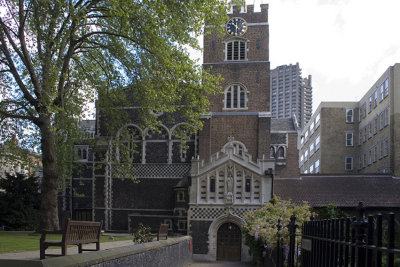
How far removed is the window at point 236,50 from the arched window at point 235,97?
99.0 inches

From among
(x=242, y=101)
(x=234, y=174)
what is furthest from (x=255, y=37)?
(x=234, y=174)

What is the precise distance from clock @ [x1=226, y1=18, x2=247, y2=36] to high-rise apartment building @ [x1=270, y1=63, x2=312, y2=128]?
396 ft

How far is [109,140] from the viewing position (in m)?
25.8

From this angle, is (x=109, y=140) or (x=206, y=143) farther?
(x=206, y=143)

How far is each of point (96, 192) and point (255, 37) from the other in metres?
18.5

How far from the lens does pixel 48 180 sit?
21625 millimetres

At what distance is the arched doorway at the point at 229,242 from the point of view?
111 ft

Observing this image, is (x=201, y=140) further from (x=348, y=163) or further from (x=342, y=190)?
(x=348, y=163)

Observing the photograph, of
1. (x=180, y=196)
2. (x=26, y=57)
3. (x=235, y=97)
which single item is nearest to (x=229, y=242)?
(x=180, y=196)

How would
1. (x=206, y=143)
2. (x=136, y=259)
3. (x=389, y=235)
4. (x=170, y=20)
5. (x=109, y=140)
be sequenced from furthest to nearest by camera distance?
(x=206, y=143), (x=109, y=140), (x=170, y=20), (x=136, y=259), (x=389, y=235)

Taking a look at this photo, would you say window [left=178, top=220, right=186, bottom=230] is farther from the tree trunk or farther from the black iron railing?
the black iron railing

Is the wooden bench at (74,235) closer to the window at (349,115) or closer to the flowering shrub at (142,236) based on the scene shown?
the flowering shrub at (142,236)

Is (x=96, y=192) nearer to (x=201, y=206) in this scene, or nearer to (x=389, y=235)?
(x=201, y=206)

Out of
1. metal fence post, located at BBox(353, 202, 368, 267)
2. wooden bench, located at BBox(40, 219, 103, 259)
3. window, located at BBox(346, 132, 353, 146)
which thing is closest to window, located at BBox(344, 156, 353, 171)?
window, located at BBox(346, 132, 353, 146)
